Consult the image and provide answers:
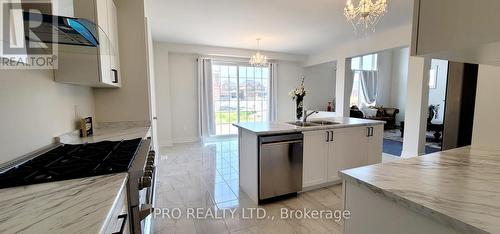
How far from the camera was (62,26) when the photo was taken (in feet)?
3.37

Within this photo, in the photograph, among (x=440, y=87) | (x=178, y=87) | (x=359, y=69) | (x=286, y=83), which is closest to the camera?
(x=178, y=87)

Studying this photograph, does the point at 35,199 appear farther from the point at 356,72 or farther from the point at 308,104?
the point at 356,72

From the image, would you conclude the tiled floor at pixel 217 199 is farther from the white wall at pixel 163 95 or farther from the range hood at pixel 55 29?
the range hood at pixel 55 29

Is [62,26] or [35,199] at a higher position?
[62,26]

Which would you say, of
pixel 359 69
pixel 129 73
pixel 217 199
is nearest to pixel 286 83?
pixel 359 69

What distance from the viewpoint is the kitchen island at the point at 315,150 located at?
2.37m

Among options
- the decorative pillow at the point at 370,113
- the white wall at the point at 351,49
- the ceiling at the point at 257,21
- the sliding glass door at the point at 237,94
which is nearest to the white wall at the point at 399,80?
the decorative pillow at the point at 370,113

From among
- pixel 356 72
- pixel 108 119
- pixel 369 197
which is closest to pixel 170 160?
pixel 108 119

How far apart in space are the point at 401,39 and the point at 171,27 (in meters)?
4.45

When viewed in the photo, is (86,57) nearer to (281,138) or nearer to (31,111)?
(31,111)

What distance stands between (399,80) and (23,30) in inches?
413

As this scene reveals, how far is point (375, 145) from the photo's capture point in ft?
9.98

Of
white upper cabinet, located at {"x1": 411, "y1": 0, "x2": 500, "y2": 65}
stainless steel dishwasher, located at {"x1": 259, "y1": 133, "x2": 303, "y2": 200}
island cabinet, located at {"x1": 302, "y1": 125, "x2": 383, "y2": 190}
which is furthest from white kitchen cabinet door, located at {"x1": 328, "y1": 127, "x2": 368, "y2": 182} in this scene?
white upper cabinet, located at {"x1": 411, "y1": 0, "x2": 500, "y2": 65}

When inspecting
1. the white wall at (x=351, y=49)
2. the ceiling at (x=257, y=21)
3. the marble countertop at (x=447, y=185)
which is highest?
the ceiling at (x=257, y=21)
